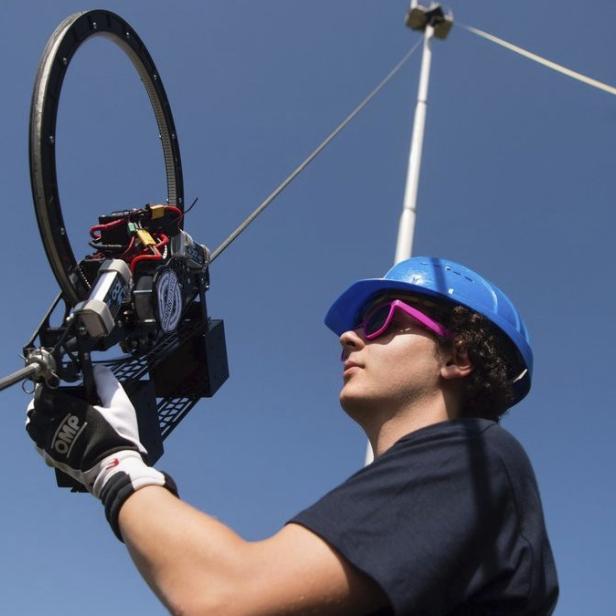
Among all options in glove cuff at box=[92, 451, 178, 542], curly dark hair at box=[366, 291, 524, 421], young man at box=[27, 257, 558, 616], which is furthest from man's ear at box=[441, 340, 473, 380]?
glove cuff at box=[92, 451, 178, 542]

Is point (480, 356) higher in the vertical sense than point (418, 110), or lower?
lower

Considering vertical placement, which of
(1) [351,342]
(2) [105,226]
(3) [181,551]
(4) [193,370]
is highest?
(2) [105,226]

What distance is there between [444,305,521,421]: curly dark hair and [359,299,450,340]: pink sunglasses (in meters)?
0.08

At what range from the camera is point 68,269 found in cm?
328

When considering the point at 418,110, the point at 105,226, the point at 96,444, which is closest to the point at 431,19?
the point at 418,110

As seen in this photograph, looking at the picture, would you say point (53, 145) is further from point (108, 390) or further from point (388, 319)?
point (388, 319)

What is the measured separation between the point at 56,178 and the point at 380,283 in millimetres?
1670

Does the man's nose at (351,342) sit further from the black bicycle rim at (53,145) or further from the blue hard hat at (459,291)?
the black bicycle rim at (53,145)

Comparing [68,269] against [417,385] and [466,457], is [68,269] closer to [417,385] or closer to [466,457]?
[417,385]

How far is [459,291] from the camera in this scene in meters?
3.01

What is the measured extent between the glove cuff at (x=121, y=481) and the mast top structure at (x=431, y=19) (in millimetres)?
7918

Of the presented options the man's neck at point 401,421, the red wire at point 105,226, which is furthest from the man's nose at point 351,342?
the red wire at point 105,226

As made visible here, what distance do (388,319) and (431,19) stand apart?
7026 mm

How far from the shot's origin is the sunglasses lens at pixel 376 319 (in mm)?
2920
